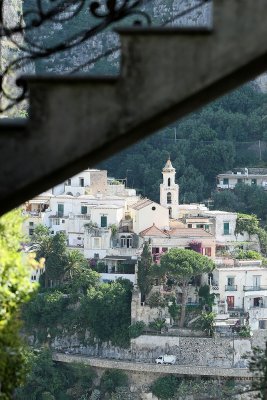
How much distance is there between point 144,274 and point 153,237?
406 centimetres

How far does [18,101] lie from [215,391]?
38535 mm

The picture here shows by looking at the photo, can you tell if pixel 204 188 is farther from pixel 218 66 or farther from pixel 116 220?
pixel 218 66

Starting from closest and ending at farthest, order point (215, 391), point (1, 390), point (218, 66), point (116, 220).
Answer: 1. point (218, 66)
2. point (1, 390)
3. point (215, 391)
4. point (116, 220)

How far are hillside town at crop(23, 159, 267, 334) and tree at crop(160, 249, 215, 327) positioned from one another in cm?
44

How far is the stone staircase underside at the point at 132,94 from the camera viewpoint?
4.21 metres

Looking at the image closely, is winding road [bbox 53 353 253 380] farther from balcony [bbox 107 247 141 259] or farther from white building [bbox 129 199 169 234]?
white building [bbox 129 199 169 234]

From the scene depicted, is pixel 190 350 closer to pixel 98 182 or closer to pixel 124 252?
pixel 124 252

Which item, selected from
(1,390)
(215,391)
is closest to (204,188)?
(215,391)

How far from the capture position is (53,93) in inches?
170

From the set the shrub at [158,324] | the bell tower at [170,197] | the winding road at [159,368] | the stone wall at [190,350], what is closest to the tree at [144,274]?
the shrub at [158,324]

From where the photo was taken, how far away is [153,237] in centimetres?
5044

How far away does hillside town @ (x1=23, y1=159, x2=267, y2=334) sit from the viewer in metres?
47.3

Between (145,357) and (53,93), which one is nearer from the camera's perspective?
(53,93)

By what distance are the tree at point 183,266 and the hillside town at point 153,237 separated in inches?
17.4
